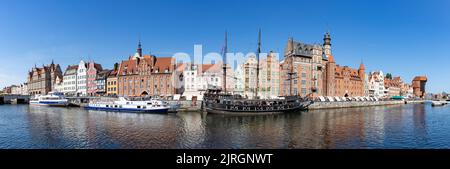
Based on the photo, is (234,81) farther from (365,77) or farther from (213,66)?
(365,77)

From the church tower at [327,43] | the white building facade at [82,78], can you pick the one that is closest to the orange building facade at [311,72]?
the church tower at [327,43]

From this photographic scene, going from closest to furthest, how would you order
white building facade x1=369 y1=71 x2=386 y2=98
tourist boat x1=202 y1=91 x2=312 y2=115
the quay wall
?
tourist boat x1=202 y1=91 x2=312 y2=115 → the quay wall → white building facade x1=369 y1=71 x2=386 y2=98

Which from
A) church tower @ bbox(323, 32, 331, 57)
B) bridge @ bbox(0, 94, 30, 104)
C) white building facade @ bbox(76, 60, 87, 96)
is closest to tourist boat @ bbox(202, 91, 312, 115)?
church tower @ bbox(323, 32, 331, 57)

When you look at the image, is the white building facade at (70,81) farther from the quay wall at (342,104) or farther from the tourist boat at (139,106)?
the quay wall at (342,104)

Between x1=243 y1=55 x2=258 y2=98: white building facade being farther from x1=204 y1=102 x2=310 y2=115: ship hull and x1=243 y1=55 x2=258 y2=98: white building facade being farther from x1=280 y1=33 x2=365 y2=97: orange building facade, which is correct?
x1=204 y1=102 x2=310 y2=115: ship hull

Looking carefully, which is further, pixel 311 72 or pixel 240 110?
pixel 311 72

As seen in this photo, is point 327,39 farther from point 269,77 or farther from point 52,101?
point 52,101

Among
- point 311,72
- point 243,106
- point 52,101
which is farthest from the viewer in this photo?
point 311,72

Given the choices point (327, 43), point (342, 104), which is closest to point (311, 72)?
point (342, 104)

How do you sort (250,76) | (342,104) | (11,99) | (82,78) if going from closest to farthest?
(342,104)
(250,76)
(11,99)
(82,78)
